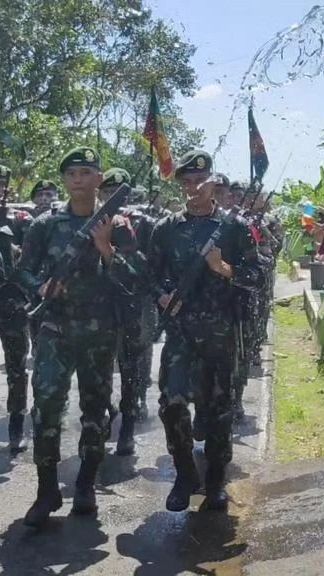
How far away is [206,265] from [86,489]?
1.41 metres

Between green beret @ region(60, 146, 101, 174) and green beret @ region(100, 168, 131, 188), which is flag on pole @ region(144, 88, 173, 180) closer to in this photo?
green beret @ region(100, 168, 131, 188)

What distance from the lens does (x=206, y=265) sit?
210 inches

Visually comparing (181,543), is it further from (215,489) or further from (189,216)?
(189,216)

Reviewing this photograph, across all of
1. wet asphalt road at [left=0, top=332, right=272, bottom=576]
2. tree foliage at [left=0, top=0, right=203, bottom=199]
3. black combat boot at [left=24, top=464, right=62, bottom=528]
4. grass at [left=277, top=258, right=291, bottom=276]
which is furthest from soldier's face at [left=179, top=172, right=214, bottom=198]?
grass at [left=277, top=258, right=291, bottom=276]

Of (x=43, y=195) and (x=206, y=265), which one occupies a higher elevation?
(x=43, y=195)

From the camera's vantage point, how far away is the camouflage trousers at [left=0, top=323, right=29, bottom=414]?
22.8 feet

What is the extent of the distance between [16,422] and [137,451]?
0.89m

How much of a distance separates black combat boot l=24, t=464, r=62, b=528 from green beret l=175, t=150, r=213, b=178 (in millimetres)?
1749

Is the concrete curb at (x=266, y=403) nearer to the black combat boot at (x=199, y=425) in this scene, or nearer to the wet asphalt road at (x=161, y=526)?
the wet asphalt road at (x=161, y=526)

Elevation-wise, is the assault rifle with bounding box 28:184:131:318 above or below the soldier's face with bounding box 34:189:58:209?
below

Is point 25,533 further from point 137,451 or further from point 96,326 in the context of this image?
point 137,451

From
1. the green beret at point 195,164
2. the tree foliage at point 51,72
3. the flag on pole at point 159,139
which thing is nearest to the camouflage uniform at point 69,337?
the green beret at point 195,164

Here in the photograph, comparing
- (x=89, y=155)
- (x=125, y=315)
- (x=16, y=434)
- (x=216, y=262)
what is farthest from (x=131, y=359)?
(x=89, y=155)

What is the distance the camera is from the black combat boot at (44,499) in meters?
5.16
